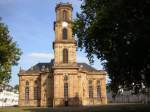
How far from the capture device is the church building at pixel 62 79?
3098 inches

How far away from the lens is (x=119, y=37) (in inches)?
1175

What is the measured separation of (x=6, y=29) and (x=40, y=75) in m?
45.4

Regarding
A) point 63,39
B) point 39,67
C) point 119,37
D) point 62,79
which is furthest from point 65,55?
point 119,37

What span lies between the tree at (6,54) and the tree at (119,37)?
27.0 ft

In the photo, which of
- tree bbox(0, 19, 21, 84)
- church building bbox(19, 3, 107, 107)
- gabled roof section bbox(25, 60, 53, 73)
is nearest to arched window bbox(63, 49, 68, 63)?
church building bbox(19, 3, 107, 107)

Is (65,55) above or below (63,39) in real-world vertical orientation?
below

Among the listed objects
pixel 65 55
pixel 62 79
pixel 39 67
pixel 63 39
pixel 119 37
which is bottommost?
pixel 62 79

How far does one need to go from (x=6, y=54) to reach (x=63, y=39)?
135ft

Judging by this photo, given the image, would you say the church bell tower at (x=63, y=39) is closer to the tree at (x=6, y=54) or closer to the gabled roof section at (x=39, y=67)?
the gabled roof section at (x=39, y=67)

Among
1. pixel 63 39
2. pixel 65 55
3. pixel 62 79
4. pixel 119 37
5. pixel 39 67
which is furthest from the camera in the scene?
pixel 39 67

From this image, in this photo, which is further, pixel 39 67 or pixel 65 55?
pixel 39 67

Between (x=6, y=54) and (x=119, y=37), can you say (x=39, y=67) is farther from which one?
(x=119, y=37)

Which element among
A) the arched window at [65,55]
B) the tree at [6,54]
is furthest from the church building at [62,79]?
the tree at [6,54]

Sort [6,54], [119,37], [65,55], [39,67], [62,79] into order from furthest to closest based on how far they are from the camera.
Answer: [39,67] < [65,55] < [62,79] < [6,54] < [119,37]
